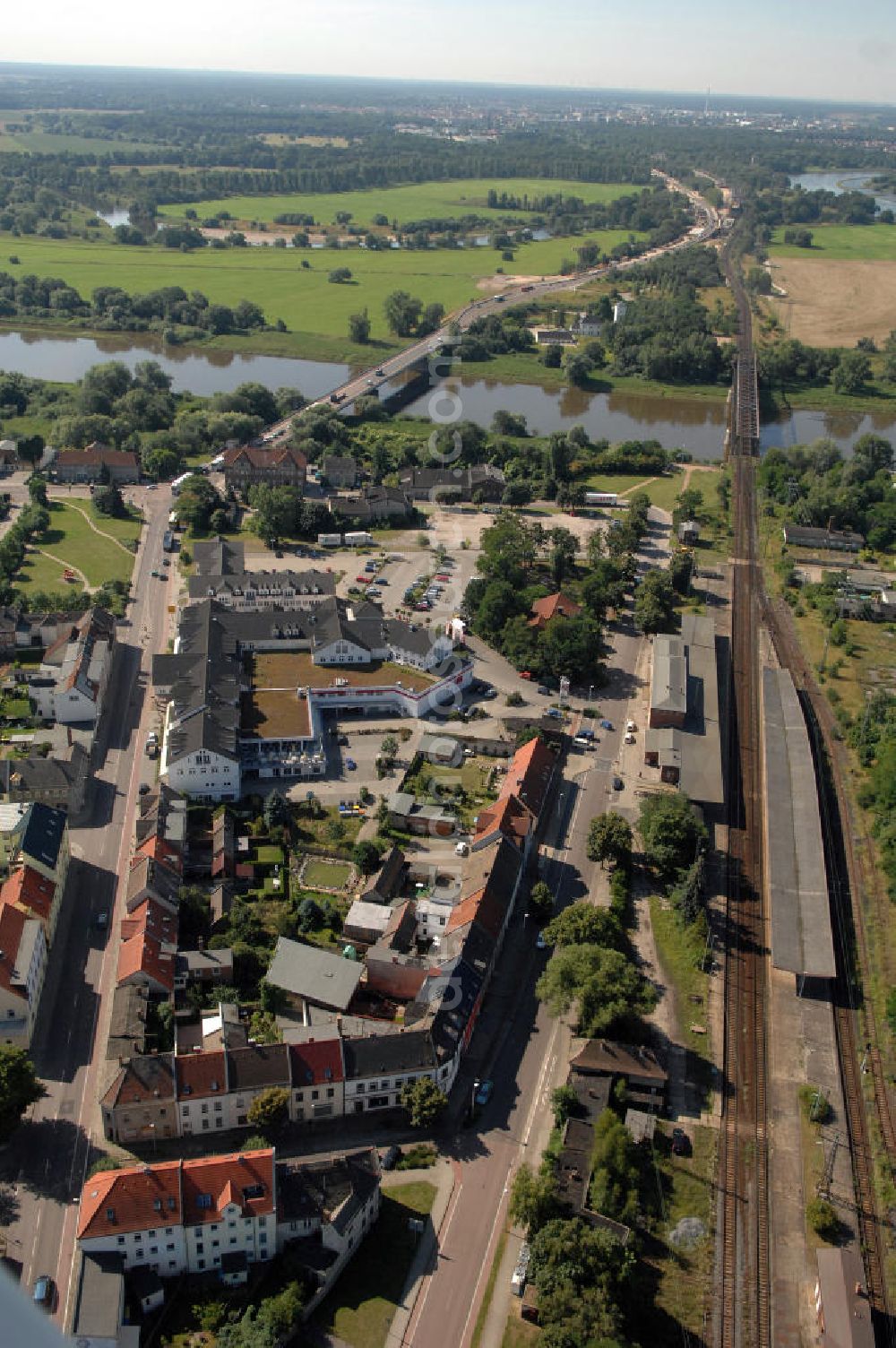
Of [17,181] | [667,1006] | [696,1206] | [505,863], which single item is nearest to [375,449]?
[505,863]

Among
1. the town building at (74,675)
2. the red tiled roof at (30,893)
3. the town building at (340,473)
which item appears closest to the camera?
the red tiled roof at (30,893)

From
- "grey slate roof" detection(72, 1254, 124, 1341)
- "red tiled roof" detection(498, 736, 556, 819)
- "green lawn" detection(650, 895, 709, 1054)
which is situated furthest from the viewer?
"red tiled roof" detection(498, 736, 556, 819)

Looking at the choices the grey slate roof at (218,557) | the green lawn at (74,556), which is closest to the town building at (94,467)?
the green lawn at (74,556)

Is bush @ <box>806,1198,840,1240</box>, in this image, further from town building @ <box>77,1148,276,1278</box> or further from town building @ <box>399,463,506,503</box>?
town building @ <box>399,463,506,503</box>

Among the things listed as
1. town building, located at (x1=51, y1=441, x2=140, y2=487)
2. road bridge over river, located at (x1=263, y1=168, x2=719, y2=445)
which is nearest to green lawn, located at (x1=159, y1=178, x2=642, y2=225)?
road bridge over river, located at (x1=263, y1=168, x2=719, y2=445)

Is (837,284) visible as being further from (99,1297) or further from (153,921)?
(99,1297)

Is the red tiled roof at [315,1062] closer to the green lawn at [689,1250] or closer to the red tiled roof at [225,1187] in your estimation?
the red tiled roof at [225,1187]

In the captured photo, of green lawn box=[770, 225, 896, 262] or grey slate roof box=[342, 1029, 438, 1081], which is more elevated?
green lawn box=[770, 225, 896, 262]
